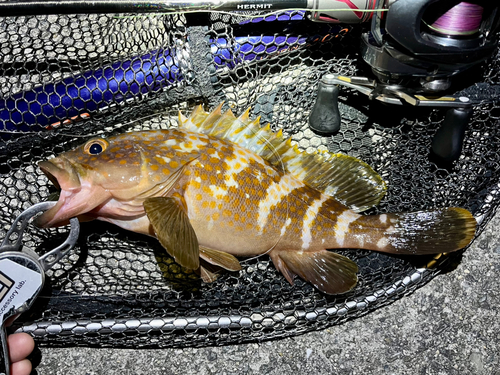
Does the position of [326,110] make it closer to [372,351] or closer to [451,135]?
[451,135]

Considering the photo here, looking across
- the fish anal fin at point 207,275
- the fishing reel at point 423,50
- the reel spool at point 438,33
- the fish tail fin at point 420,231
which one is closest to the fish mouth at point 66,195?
the fish anal fin at point 207,275

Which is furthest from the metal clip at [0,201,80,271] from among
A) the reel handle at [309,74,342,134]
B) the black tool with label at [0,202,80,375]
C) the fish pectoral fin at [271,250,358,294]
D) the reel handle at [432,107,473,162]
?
the reel handle at [432,107,473,162]

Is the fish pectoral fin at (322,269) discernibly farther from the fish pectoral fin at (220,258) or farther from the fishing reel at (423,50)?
the fishing reel at (423,50)

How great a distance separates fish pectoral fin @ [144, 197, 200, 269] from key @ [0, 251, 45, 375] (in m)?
0.58

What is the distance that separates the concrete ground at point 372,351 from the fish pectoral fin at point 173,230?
712mm

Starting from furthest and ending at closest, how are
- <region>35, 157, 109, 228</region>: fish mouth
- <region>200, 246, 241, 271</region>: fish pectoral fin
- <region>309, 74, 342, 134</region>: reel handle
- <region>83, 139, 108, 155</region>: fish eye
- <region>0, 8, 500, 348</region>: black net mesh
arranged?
<region>309, 74, 342, 134</region>: reel handle < <region>0, 8, 500, 348</region>: black net mesh < <region>200, 246, 241, 271</region>: fish pectoral fin < <region>83, 139, 108, 155</region>: fish eye < <region>35, 157, 109, 228</region>: fish mouth

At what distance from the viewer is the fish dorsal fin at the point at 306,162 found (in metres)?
2.09

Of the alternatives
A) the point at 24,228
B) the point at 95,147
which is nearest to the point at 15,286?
the point at 24,228

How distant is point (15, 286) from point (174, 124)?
46.9 inches

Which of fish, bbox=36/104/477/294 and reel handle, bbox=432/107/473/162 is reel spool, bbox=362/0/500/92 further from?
fish, bbox=36/104/477/294

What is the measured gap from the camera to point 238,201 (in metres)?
1.94

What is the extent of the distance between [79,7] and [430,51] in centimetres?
158

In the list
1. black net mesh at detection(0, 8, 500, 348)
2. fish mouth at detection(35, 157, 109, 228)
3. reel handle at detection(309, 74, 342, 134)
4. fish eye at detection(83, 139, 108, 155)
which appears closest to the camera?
fish mouth at detection(35, 157, 109, 228)

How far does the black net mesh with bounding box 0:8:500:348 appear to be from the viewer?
2068 millimetres
